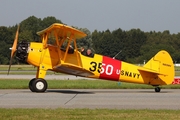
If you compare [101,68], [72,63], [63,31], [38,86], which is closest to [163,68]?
[101,68]

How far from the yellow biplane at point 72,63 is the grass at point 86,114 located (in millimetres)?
6453

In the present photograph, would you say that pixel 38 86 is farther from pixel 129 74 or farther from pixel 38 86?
→ pixel 129 74

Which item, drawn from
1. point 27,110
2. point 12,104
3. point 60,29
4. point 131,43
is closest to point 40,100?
point 12,104

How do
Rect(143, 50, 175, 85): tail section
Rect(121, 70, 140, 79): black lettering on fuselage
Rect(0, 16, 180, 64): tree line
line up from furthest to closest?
1. Rect(0, 16, 180, 64): tree line
2. Rect(143, 50, 175, 85): tail section
3. Rect(121, 70, 140, 79): black lettering on fuselage

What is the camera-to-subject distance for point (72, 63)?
18.5 m

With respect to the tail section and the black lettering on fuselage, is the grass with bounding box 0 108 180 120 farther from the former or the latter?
the tail section

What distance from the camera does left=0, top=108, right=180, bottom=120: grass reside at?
10280mm

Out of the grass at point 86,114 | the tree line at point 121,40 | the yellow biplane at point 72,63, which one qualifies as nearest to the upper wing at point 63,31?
the yellow biplane at point 72,63

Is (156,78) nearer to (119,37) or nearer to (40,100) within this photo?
(40,100)

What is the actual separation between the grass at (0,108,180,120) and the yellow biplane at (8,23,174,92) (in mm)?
6453

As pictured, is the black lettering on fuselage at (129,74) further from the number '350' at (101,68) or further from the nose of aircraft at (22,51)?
the nose of aircraft at (22,51)

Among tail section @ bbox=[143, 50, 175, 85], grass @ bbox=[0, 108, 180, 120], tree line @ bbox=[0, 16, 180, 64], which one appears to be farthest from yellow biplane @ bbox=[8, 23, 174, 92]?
tree line @ bbox=[0, 16, 180, 64]

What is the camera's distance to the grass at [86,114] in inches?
405

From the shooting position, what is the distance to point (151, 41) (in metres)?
105
